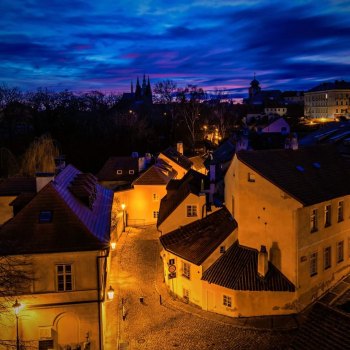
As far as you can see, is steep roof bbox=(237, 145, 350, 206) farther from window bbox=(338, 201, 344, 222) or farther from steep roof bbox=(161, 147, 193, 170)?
steep roof bbox=(161, 147, 193, 170)

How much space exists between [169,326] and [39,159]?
25059 mm

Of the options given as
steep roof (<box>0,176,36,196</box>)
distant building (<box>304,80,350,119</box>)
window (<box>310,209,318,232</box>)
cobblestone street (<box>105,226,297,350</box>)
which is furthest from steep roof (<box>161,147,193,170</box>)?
distant building (<box>304,80,350,119</box>)

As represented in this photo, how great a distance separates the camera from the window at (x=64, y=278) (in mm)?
17484

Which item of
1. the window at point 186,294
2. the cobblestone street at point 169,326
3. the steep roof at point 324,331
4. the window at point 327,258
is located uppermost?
the steep roof at point 324,331

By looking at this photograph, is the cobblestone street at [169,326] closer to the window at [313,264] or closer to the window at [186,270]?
the window at [186,270]

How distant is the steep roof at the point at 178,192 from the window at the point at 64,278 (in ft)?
40.3

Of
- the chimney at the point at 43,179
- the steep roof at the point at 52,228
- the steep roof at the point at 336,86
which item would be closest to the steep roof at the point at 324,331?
the steep roof at the point at 52,228

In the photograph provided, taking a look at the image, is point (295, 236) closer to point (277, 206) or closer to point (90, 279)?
point (277, 206)

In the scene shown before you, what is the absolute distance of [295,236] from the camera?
21.3 metres

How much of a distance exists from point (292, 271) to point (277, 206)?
3533 mm

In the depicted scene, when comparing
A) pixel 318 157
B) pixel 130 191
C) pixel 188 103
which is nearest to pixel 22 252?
pixel 318 157

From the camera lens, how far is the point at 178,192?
106 ft

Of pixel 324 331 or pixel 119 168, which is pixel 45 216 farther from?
pixel 119 168

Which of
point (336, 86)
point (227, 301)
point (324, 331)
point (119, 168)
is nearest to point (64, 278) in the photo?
point (227, 301)
